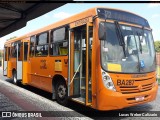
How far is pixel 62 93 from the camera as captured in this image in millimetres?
7879

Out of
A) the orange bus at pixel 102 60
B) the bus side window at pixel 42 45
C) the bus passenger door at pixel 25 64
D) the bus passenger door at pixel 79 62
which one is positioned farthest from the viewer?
the bus passenger door at pixel 25 64

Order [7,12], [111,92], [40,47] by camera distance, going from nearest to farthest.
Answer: [111,92], [40,47], [7,12]

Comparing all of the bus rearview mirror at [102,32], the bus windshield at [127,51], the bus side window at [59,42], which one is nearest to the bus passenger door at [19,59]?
the bus side window at [59,42]

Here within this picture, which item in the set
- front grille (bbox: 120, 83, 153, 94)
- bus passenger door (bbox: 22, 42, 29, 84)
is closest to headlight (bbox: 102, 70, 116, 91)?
front grille (bbox: 120, 83, 153, 94)

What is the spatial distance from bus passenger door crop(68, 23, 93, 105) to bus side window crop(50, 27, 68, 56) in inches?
16.4

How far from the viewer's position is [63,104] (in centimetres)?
776

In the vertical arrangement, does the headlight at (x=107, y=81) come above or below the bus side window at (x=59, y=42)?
below

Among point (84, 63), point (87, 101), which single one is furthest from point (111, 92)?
point (84, 63)

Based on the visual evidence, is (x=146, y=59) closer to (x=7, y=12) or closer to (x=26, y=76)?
(x=26, y=76)

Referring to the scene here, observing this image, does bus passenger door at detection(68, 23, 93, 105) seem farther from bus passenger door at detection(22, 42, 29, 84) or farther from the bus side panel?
the bus side panel

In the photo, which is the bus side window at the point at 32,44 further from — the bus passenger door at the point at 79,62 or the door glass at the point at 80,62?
the door glass at the point at 80,62

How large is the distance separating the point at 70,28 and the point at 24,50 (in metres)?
4.97

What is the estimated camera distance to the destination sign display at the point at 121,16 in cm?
637

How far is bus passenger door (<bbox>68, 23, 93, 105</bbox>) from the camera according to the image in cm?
685
